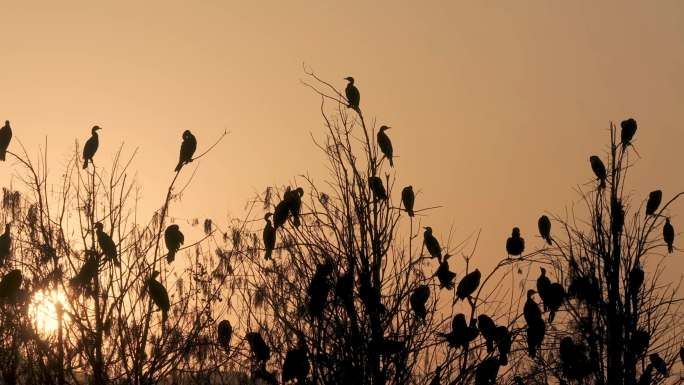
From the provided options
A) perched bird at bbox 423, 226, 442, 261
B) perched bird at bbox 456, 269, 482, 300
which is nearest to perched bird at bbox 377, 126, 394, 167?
perched bird at bbox 423, 226, 442, 261

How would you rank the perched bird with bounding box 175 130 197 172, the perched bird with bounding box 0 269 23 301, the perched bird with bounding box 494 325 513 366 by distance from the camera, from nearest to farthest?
the perched bird with bounding box 494 325 513 366, the perched bird with bounding box 0 269 23 301, the perched bird with bounding box 175 130 197 172

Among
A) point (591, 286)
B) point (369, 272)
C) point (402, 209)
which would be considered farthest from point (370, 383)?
point (591, 286)

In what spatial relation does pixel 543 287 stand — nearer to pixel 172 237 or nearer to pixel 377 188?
pixel 377 188

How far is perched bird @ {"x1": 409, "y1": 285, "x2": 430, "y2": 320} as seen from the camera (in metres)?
6.64

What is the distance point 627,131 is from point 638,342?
2.12 metres

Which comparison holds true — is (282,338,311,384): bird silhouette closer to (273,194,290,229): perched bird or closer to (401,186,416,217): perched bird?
(273,194,290,229): perched bird

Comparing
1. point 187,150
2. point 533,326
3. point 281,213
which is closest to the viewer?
point 281,213

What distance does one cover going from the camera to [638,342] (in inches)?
324

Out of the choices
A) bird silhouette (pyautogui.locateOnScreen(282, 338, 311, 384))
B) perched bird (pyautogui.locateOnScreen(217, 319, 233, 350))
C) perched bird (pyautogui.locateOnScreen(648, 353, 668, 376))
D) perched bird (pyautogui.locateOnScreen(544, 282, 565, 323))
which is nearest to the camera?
bird silhouette (pyautogui.locateOnScreen(282, 338, 311, 384))

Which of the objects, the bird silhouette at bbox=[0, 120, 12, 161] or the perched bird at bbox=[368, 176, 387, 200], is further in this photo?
A: the bird silhouette at bbox=[0, 120, 12, 161]

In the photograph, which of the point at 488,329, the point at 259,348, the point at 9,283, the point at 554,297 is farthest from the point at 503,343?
the point at 9,283

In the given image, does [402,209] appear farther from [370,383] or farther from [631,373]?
[631,373]

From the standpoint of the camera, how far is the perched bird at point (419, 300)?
6.64 m

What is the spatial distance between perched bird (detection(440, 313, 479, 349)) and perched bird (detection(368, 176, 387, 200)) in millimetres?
1174
